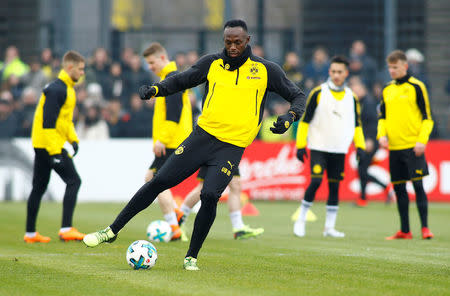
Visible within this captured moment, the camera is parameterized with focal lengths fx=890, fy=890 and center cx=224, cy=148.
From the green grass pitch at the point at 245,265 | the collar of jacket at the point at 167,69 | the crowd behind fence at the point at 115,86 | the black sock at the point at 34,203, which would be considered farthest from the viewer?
the crowd behind fence at the point at 115,86

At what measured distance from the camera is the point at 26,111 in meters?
21.9

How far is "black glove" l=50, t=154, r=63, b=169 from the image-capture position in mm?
11031

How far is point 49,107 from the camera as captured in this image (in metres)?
10.9

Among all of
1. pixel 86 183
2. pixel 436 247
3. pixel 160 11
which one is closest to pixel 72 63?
pixel 436 247

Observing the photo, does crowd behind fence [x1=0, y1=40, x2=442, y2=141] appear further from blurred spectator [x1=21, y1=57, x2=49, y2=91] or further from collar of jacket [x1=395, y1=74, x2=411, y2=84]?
collar of jacket [x1=395, y1=74, x2=411, y2=84]

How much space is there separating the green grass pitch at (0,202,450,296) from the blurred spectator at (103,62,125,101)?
932 cm

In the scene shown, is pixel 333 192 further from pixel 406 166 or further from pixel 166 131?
pixel 166 131

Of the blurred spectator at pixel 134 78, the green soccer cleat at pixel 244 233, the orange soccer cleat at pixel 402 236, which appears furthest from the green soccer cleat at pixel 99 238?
the blurred spectator at pixel 134 78

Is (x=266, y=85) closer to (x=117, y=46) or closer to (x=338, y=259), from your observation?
(x=338, y=259)

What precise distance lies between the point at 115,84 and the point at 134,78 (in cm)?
53

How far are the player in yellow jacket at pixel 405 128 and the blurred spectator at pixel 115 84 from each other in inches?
467

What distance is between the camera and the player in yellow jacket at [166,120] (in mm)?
10945

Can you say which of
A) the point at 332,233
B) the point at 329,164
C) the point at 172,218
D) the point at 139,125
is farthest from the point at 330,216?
the point at 139,125

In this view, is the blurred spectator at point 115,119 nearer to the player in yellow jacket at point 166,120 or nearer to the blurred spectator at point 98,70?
the blurred spectator at point 98,70
